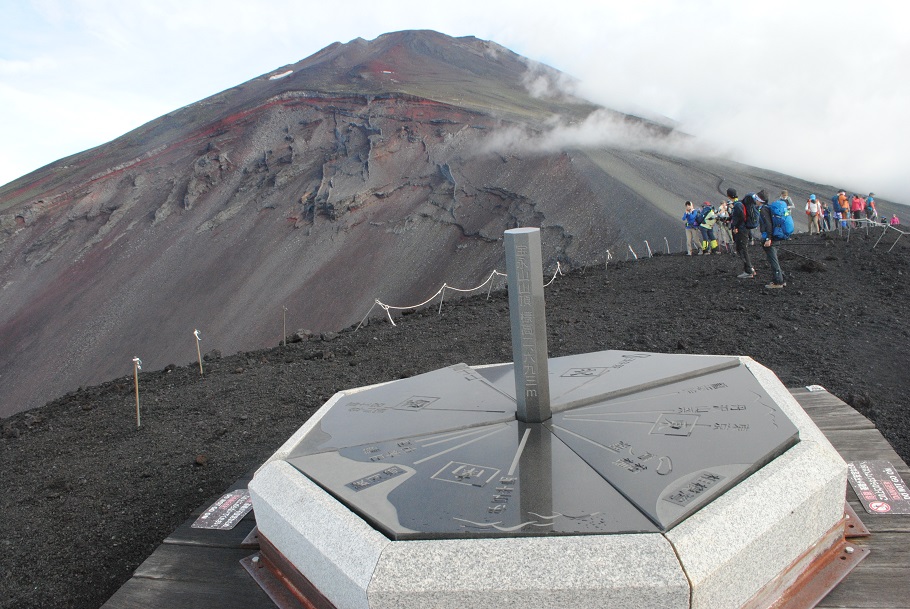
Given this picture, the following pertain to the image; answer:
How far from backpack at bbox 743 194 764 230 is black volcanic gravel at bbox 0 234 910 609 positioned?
973 millimetres

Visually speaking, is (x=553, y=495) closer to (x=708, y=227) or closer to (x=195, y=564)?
(x=195, y=564)

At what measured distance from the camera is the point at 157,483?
5.93 meters

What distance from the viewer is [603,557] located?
110 inches

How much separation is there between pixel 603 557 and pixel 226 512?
2.80 meters

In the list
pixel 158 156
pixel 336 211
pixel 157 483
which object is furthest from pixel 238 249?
pixel 157 483

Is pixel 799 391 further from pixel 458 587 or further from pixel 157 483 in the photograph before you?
pixel 157 483

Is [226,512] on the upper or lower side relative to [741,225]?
lower

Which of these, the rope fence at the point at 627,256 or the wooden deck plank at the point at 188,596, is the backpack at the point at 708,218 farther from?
the wooden deck plank at the point at 188,596

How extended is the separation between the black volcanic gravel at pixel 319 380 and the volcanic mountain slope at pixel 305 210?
922cm

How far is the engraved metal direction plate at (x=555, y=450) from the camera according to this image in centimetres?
313

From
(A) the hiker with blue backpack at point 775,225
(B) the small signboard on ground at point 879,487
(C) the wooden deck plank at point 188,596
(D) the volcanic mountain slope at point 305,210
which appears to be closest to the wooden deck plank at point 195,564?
(C) the wooden deck plank at point 188,596

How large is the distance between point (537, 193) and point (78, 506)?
21.3 meters

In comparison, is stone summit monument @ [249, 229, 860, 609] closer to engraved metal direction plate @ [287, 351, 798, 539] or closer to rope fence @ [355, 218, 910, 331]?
engraved metal direction plate @ [287, 351, 798, 539]

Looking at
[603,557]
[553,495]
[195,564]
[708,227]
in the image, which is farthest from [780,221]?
[195,564]
